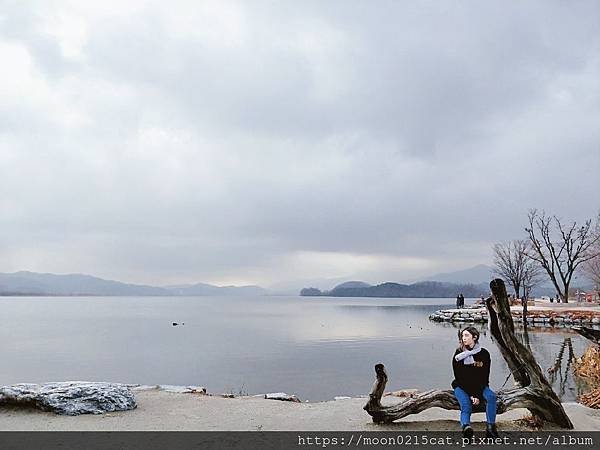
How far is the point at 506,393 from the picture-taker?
6.41m

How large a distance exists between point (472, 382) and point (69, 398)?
575 cm

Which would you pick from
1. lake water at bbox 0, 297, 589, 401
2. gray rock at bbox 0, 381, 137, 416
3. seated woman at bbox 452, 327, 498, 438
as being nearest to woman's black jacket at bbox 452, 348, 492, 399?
seated woman at bbox 452, 327, 498, 438

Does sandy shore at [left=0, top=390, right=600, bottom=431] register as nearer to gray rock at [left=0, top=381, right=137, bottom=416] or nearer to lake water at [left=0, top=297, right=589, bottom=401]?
gray rock at [left=0, top=381, right=137, bottom=416]

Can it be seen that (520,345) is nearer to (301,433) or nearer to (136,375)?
(301,433)

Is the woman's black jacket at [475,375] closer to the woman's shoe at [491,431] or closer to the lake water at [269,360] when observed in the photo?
the woman's shoe at [491,431]

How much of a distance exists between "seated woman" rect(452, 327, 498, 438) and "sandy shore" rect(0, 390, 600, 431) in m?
0.46

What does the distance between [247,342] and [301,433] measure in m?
20.0

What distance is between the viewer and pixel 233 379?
15203 millimetres

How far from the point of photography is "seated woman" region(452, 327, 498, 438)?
6.12m

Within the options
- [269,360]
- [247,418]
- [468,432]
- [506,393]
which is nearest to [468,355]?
[506,393]

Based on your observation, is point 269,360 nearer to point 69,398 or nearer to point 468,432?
point 69,398

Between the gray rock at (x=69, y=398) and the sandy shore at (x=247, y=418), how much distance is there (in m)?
0.13

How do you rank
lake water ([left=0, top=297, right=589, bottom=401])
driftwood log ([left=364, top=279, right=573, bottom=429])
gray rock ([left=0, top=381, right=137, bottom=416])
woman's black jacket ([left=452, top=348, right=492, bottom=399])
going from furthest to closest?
lake water ([left=0, top=297, right=589, bottom=401]), gray rock ([left=0, top=381, right=137, bottom=416]), driftwood log ([left=364, top=279, right=573, bottom=429]), woman's black jacket ([left=452, top=348, right=492, bottom=399])

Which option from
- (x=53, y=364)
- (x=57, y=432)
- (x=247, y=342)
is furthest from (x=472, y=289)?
(x=57, y=432)
